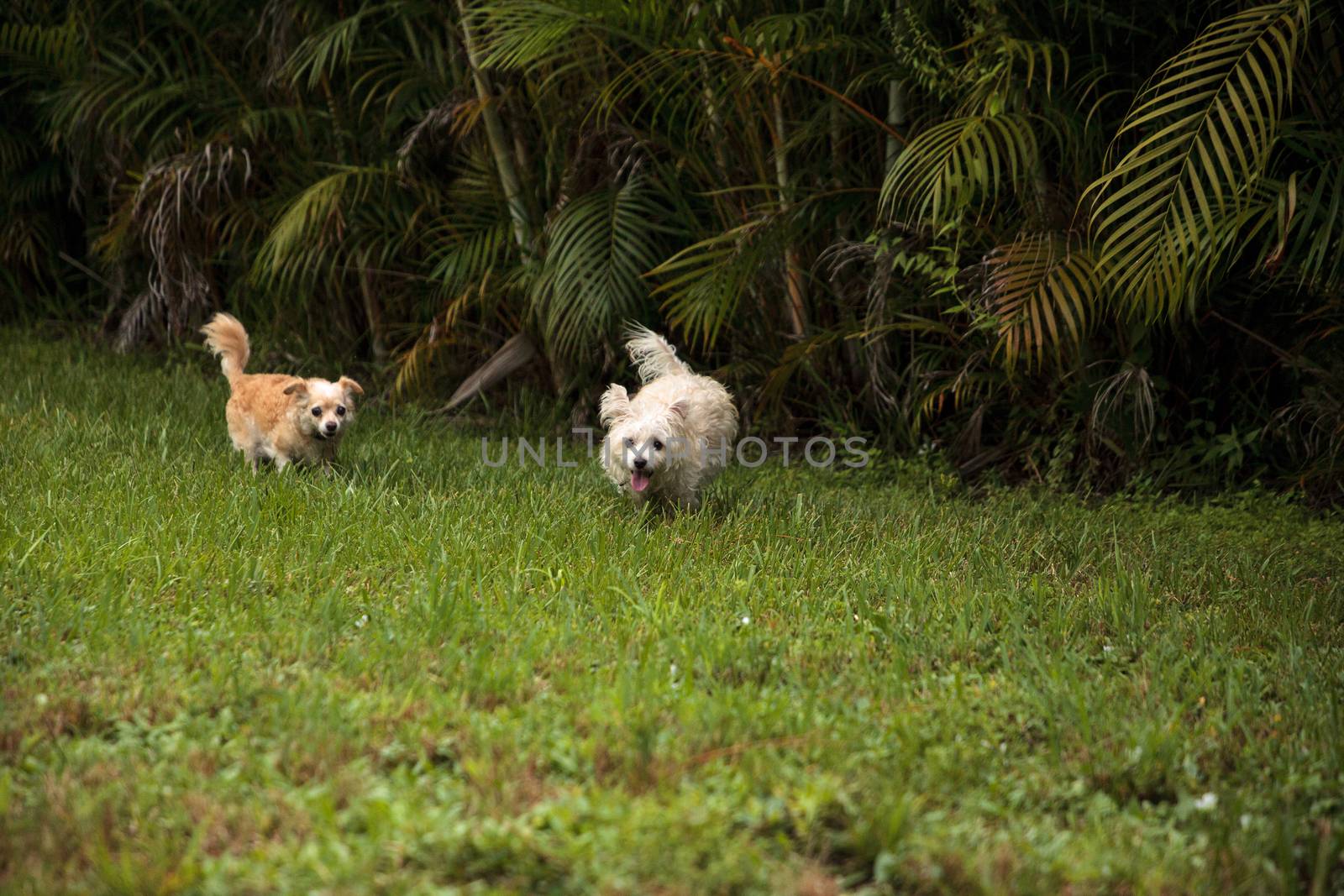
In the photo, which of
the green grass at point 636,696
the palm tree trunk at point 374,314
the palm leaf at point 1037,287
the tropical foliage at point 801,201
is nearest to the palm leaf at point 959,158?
the tropical foliage at point 801,201

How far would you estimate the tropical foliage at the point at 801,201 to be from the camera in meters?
6.11

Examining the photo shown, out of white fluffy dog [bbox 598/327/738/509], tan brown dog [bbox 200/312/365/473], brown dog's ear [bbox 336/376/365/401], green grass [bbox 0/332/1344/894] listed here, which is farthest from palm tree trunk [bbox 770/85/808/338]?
tan brown dog [bbox 200/312/365/473]

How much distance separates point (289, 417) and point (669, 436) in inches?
81.7

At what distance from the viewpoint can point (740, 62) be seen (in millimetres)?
6941

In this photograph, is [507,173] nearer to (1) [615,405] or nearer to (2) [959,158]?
(1) [615,405]

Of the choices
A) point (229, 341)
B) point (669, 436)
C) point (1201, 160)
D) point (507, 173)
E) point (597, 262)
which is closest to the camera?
point (1201, 160)

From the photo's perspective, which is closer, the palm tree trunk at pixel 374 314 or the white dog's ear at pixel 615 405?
the white dog's ear at pixel 615 405

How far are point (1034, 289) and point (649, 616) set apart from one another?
2925 millimetres

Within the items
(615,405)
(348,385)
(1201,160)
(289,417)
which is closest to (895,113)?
(1201,160)

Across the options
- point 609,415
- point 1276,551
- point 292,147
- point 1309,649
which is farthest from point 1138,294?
point 292,147

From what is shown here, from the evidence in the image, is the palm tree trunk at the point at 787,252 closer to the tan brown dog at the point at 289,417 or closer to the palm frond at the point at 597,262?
the palm frond at the point at 597,262

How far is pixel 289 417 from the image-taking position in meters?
6.48

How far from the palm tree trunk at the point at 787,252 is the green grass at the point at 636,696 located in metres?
2.00

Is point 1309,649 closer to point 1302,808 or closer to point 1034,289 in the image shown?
point 1302,808
